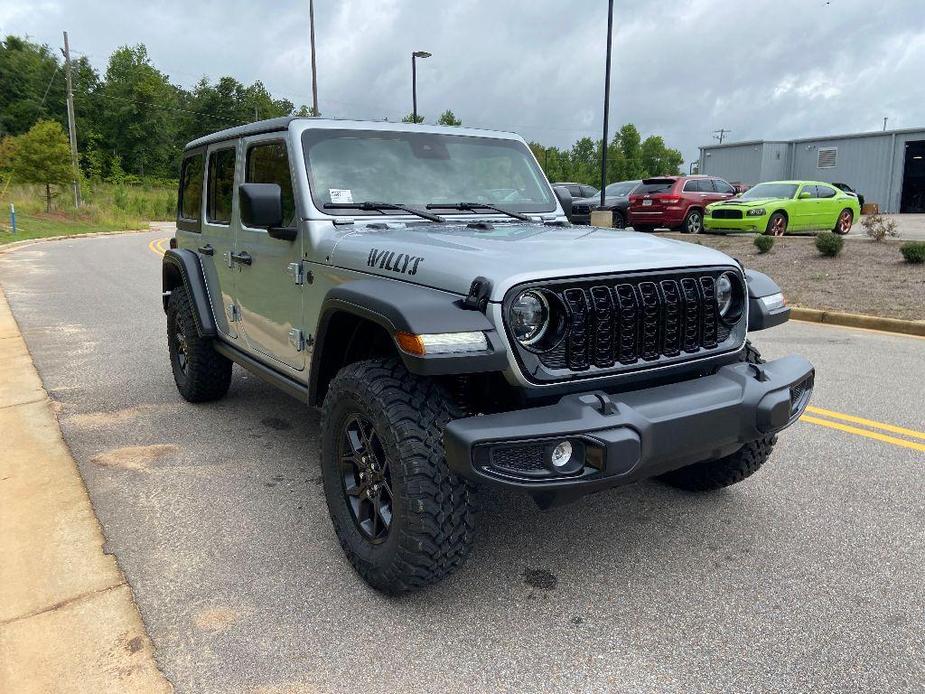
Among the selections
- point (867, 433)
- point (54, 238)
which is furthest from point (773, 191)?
point (54, 238)

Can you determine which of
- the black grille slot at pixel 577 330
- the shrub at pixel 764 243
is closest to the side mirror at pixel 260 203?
the black grille slot at pixel 577 330

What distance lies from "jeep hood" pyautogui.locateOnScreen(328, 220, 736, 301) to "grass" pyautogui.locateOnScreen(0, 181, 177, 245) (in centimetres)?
2372

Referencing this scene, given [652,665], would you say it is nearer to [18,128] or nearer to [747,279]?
[747,279]

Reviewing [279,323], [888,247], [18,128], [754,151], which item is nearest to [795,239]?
[888,247]

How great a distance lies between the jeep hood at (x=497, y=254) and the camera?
8.66ft

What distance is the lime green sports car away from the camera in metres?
17.1

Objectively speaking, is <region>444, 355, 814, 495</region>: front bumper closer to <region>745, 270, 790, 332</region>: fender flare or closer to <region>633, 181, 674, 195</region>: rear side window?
<region>745, 270, 790, 332</region>: fender flare

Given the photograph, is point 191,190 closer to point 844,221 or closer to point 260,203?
point 260,203

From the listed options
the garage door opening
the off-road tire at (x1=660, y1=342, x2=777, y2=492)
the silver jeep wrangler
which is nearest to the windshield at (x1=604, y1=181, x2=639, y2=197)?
the silver jeep wrangler

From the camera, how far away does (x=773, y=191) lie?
18.2 meters

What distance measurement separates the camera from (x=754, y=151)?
Answer: 131 ft

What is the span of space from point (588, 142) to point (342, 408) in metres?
90.0

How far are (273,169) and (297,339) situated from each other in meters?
0.96

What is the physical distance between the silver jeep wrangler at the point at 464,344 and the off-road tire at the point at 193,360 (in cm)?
121
